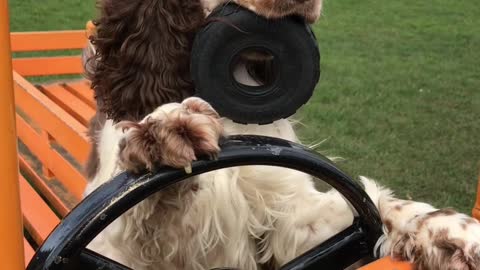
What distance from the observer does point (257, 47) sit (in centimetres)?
219

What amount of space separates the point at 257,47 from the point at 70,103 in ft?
11.8

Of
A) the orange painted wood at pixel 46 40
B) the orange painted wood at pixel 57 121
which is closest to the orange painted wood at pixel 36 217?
the orange painted wood at pixel 57 121

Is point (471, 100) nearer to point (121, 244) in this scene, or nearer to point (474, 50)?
point (474, 50)

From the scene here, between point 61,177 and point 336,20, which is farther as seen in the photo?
point 336,20

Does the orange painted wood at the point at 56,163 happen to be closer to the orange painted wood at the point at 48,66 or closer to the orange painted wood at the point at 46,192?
the orange painted wood at the point at 46,192

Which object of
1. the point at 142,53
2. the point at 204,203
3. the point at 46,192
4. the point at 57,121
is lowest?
the point at 46,192

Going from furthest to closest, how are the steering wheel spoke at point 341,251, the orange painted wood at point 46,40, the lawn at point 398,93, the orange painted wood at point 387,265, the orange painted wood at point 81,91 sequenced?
1. the orange painted wood at point 46,40
2. the lawn at point 398,93
3. the orange painted wood at point 81,91
4. the steering wheel spoke at point 341,251
5. the orange painted wood at point 387,265

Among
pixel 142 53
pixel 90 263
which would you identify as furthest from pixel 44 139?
pixel 90 263

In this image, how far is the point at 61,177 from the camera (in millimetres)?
4418

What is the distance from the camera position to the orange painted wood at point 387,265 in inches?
67.5

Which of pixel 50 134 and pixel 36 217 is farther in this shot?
pixel 50 134

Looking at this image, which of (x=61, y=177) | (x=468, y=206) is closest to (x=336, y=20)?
(x=468, y=206)

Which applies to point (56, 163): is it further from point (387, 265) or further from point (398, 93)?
point (398, 93)

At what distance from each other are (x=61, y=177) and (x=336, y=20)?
8.89 metres
